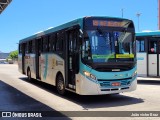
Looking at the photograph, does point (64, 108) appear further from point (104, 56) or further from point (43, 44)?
point (43, 44)

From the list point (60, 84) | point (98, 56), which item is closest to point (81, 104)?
point (98, 56)

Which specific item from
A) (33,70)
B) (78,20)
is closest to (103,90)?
(78,20)

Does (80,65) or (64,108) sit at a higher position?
(80,65)

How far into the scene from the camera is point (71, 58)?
1228 cm

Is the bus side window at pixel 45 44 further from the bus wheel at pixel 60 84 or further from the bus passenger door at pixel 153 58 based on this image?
the bus passenger door at pixel 153 58

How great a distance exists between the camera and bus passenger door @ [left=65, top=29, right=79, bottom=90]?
11.8m

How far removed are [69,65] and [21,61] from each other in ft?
38.6

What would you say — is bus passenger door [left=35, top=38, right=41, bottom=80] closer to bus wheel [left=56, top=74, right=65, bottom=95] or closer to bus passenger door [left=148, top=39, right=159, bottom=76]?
bus wheel [left=56, top=74, right=65, bottom=95]

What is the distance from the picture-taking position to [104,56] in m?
11.3

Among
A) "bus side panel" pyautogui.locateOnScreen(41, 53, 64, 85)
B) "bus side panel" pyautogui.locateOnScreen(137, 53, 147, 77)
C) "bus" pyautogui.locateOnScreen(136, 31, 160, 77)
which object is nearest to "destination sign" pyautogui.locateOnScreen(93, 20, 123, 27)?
"bus side panel" pyautogui.locateOnScreen(41, 53, 64, 85)

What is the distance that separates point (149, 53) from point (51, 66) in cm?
602

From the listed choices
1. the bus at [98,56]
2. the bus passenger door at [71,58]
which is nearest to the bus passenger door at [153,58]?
the bus at [98,56]

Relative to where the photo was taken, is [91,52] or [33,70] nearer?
[91,52]

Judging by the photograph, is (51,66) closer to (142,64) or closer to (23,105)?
(23,105)
